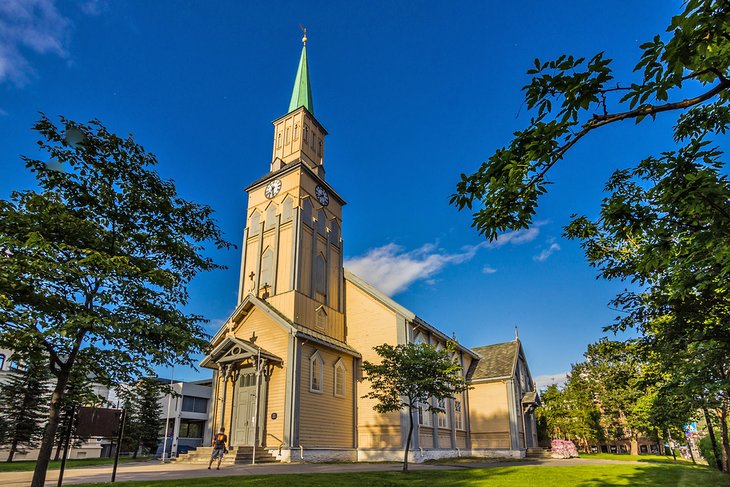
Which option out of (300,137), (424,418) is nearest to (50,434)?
(424,418)

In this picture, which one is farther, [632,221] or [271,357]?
[271,357]

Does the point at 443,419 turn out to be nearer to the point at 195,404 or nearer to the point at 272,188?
the point at 272,188

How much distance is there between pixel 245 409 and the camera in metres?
21.3

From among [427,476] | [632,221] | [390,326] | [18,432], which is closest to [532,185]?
[632,221]

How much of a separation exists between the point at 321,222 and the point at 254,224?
4.43 meters

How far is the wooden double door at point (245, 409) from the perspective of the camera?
67.7 feet

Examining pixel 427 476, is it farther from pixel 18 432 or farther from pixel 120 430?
pixel 18 432

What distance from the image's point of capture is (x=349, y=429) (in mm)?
23453

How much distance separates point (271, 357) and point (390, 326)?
738 cm

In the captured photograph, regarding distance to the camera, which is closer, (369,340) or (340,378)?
(340,378)

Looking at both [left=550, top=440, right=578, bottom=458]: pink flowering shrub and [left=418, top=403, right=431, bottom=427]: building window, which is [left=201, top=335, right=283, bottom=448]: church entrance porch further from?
[left=550, top=440, right=578, bottom=458]: pink flowering shrub

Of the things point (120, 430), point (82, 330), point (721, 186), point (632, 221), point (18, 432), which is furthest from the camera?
point (18, 432)

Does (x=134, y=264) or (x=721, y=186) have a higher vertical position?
(x=134, y=264)

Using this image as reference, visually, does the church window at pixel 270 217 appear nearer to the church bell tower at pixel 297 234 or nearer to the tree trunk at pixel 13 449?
the church bell tower at pixel 297 234
